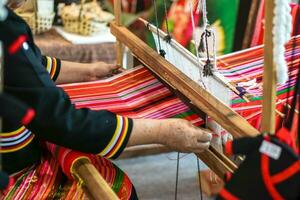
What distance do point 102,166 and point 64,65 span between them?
51 centimetres

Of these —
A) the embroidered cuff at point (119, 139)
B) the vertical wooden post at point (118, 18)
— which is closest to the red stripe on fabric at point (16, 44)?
the embroidered cuff at point (119, 139)

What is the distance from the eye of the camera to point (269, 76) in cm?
→ 84

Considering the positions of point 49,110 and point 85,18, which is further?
point 85,18

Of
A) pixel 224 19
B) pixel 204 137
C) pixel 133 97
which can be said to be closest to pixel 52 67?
pixel 133 97

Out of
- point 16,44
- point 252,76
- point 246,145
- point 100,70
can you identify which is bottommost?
point 100,70

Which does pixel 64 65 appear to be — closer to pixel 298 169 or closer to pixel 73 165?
pixel 73 165

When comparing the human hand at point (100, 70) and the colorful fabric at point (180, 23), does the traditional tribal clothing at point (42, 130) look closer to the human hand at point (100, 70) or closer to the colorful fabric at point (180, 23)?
the human hand at point (100, 70)

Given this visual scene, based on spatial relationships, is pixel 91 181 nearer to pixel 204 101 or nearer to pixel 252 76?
pixel 204 101

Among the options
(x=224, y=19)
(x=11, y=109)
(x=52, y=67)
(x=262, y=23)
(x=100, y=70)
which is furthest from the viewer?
(x=224, y=19)

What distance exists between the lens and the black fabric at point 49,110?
3.37 feet

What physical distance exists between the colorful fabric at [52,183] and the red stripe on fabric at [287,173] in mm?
536

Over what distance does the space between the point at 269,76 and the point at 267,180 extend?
174mm

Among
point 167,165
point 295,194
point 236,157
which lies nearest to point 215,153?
point 236,157

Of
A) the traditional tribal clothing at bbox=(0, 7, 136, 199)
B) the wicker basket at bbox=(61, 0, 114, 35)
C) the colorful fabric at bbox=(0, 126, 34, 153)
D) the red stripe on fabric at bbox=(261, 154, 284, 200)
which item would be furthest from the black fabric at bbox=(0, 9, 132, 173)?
the wicker basket at bbox=(61, 0, 114, 35)
